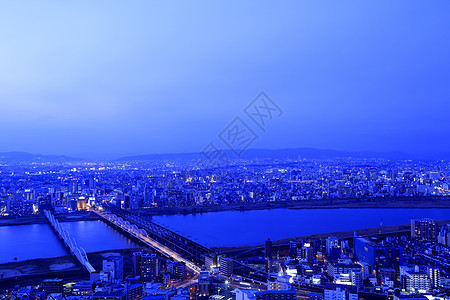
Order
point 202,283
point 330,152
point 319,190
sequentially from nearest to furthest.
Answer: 1. point 202,283
2. point 319,190
3. point 330,152

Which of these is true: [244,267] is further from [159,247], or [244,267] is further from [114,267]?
[159,247]

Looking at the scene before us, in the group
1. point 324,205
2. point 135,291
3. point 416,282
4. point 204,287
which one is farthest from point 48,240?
point 324,205

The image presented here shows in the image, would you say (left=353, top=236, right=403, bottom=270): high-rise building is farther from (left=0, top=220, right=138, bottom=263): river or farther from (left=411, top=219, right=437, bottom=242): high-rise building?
(left=0, top=220, right=138, bottom=263): river

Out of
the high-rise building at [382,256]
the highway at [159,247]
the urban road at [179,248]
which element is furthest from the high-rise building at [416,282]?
the highway at [159,247]

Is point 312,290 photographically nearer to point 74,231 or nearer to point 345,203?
point 74,231

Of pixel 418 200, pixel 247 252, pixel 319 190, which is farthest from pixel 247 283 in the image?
pixel 319 190

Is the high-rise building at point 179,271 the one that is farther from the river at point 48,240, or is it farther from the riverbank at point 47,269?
the river at point 48,240
